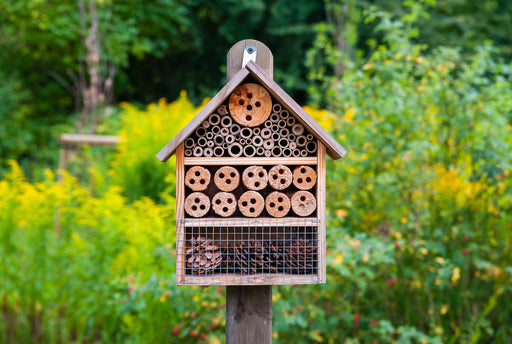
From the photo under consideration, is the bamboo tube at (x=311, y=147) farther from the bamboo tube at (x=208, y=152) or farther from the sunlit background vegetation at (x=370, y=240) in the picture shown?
the sunlit background vegetation at (x=370, y=240)

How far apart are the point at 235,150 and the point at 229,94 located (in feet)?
0.67

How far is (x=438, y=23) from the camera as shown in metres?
10.8

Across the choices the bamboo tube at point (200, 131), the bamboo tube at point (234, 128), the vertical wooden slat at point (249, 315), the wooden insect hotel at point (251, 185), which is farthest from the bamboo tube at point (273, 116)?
the vertical wooden slat at point (249, 315)

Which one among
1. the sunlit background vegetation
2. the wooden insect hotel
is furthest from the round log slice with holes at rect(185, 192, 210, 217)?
the sunlit background vegetation

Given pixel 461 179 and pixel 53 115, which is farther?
pixel 53 115

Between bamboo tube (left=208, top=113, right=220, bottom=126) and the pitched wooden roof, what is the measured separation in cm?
8

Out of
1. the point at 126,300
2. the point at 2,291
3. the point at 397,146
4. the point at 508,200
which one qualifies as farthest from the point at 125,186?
the point at 508,200

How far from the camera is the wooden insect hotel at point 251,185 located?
1657mm

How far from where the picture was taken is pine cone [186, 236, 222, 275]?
1.66m

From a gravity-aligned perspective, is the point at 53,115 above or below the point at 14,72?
below

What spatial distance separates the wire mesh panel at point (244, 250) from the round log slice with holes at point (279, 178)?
4.9 inches

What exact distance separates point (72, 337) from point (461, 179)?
2.75 metres

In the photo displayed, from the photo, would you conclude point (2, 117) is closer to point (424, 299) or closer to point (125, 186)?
point (125, 186)

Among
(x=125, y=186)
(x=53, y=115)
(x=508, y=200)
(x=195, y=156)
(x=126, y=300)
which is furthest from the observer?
(x=53, y=115)
